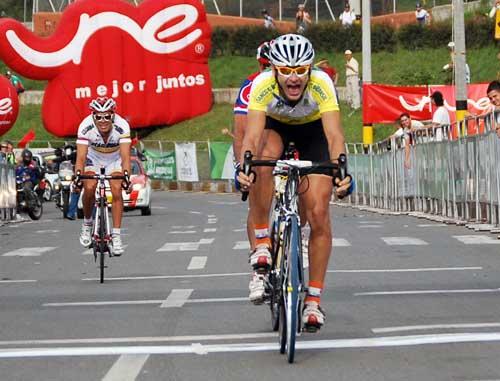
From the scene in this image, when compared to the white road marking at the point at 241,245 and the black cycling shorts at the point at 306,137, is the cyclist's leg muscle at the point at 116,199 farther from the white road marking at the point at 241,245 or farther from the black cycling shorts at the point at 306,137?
the black cycling shorts at the point at 306,137

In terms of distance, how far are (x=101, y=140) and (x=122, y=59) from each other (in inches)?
1624

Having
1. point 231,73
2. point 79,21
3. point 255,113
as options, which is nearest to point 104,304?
point 255,113

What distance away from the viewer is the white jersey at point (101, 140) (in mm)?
16719

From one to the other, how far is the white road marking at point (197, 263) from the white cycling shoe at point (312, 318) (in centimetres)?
755

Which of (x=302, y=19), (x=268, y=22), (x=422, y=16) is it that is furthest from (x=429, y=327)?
(x=268, y=22)

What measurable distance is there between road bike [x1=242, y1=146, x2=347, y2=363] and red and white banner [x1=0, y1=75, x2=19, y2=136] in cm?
2734

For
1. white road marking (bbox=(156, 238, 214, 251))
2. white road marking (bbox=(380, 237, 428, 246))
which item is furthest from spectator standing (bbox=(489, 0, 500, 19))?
white road marking (bbox=(156, 238, 214, 251))

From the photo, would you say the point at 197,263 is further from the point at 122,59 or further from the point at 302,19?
the point at 302,19

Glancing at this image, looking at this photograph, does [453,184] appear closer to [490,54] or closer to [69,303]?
[69,303]

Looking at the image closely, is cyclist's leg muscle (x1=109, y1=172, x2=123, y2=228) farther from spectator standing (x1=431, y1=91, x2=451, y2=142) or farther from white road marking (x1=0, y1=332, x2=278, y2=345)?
spectator standing (x1=431, y1=91, x2=451, y2=142)

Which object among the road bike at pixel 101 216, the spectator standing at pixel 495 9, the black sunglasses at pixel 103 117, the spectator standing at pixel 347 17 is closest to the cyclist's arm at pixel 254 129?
the road bike at pixel 101 216

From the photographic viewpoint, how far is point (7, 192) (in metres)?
32.7

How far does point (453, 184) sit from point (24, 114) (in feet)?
154

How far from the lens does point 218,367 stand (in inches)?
342
